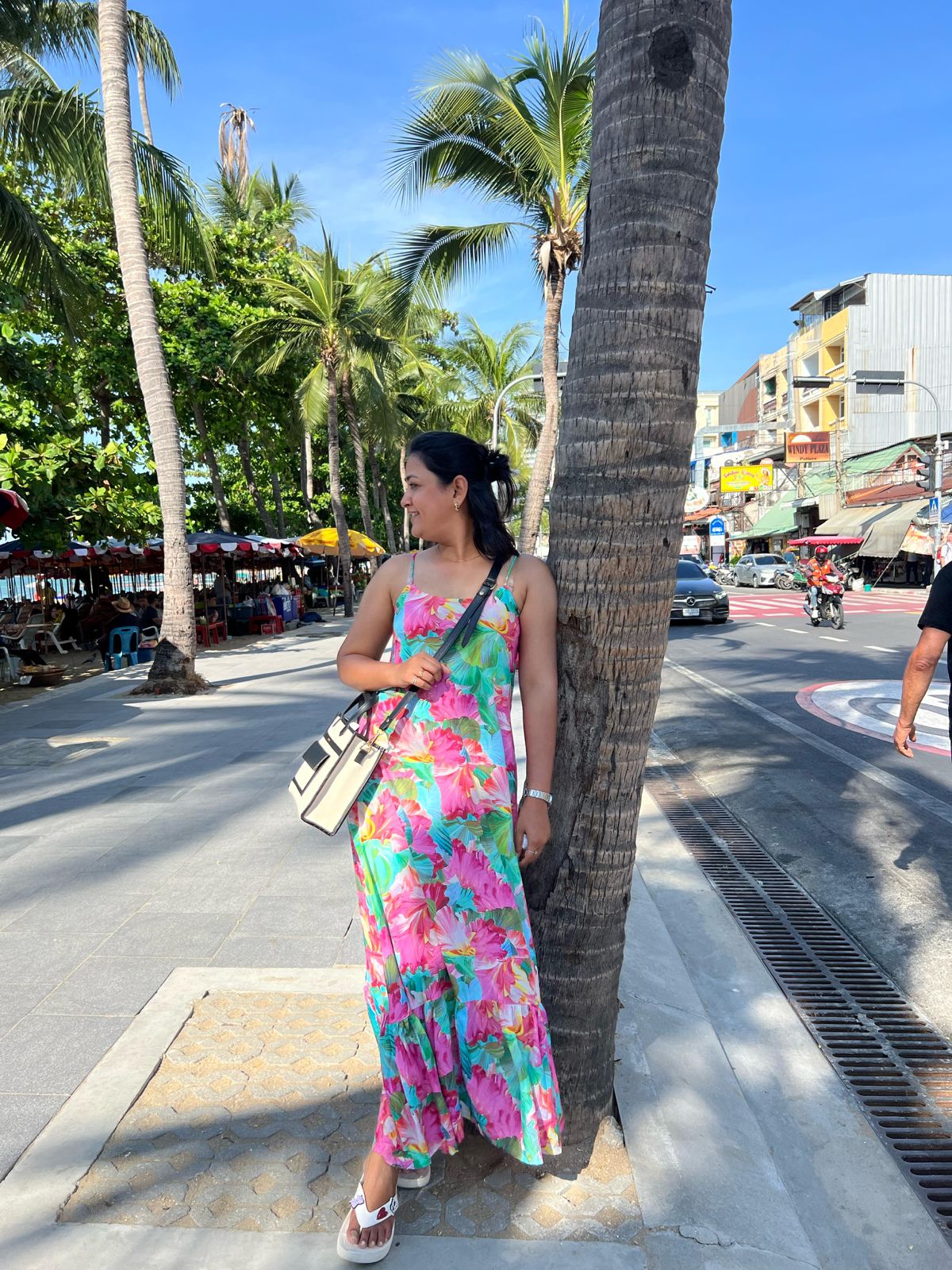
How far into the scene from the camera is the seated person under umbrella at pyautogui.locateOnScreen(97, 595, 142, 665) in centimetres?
1445

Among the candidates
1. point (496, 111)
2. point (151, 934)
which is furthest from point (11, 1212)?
point (496, 111)

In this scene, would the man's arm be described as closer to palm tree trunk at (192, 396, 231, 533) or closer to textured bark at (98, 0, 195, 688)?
textured bark at (98, 0, 195, 688)

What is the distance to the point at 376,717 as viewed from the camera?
2.21 meters

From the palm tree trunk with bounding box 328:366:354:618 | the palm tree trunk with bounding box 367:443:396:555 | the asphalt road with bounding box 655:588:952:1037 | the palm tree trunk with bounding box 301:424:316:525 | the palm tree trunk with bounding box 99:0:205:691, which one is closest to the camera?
the asphalt road with bounding box 655:588:952:1037

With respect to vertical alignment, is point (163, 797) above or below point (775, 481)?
below

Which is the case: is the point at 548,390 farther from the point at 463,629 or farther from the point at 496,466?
the point at 463,629

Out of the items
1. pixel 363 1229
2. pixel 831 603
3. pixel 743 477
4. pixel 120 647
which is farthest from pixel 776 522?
pixel 363 1229

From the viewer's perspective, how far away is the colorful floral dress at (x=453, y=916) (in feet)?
6.87

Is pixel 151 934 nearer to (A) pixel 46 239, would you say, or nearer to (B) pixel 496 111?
(A) pixel 46 239

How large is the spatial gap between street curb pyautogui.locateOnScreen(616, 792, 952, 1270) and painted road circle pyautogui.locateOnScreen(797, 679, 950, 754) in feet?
15.9

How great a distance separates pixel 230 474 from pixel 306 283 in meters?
15.3

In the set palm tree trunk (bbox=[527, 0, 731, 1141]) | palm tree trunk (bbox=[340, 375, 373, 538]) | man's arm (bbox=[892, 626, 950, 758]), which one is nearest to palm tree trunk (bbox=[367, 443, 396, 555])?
palm tree trunk (bbox=[340, 375, 373, 538])

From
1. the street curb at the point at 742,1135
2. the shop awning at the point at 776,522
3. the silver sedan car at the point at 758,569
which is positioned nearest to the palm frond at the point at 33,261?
the street curb at the point at 742,1135

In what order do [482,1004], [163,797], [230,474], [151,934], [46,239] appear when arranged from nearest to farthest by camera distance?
[482,1004]
[151,934]
[163,797]
[46,239]
[230,474]
